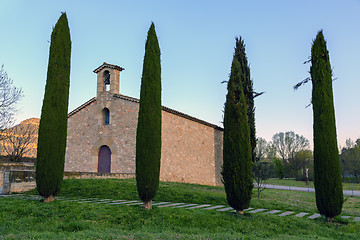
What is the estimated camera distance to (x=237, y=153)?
916 centimetres

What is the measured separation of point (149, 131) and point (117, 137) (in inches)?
476

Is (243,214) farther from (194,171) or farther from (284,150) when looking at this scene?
(284,150)

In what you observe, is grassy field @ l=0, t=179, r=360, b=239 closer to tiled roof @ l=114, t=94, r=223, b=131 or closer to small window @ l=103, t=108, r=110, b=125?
tiled roof @ l=114, t=94, r=223, b=131

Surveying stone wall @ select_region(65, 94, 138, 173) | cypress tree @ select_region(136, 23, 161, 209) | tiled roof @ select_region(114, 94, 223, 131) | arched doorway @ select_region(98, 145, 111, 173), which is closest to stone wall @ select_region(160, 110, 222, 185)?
tiled roof @ select_region(114, 94, 223, 131)

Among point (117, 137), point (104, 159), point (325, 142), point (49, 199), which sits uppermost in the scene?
point (117, 137)

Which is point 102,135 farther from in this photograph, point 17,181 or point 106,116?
point 17,181

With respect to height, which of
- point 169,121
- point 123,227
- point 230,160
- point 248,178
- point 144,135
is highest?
point 169,121

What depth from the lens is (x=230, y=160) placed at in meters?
9.24

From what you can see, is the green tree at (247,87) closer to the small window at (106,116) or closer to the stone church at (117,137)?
the stone church at (117,137)

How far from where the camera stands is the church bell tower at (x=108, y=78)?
2086cm

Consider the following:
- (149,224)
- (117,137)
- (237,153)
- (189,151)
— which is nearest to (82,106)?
(117,137)

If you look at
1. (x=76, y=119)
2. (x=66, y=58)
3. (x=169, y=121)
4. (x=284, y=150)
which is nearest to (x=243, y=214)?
(x=66, y=58)

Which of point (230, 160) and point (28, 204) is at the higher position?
point (230, 160)

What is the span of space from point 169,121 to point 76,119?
8249mm
